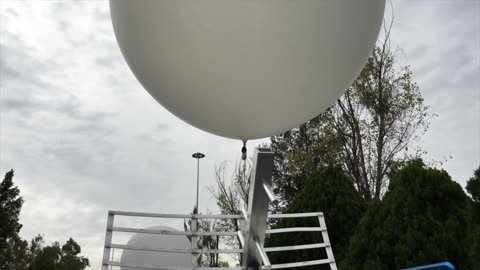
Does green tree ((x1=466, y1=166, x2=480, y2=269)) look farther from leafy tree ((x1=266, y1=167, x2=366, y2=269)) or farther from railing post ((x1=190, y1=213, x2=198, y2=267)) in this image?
leafy tree ((x1=266, y1=167, x2=366, y2=269))

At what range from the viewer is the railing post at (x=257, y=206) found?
2.66 m

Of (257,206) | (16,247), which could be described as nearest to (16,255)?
(16,247)

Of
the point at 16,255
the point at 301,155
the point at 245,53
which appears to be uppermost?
the point at 301,155

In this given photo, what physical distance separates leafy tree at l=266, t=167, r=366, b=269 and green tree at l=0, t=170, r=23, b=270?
23.9m

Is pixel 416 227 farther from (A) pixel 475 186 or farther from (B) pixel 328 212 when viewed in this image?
(B) pixel 328 212

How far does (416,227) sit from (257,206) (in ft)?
8.94

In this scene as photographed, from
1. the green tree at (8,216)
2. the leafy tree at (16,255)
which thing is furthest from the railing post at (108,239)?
the leafy tree at (16,255)

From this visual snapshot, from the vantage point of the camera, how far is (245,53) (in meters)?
1.88

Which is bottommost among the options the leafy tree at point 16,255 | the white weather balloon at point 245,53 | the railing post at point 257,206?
the railing post at point 257,206

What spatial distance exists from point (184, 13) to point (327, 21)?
25.0 inches

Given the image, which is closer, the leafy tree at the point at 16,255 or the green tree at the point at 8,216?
the green tree at the point at 8,216

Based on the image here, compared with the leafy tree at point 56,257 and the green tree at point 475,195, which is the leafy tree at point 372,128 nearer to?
the green tree at point 475,195

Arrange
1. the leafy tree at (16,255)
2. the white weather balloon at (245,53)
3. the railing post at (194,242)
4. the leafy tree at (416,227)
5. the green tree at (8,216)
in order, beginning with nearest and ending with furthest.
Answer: the white weather balloon at (245,53) → the railing post at (194,242) → the leafy tree at (416,227) → the green tree at (8,216) → the leafy tree at (16,255)

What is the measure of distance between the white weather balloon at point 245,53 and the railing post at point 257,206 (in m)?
0.39
